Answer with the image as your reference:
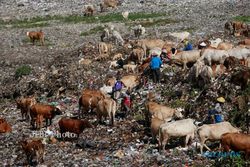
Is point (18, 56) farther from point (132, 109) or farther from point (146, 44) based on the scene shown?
point (132, 109)

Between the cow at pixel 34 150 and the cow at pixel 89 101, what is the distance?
4.51 m

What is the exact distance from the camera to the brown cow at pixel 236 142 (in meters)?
15.0

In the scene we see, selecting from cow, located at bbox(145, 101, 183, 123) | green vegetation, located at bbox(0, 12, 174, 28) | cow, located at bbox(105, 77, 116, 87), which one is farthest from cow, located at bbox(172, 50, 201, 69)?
green vegetation, located at bbox(0, 12, 174, 28)

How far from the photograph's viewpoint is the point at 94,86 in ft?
81.7

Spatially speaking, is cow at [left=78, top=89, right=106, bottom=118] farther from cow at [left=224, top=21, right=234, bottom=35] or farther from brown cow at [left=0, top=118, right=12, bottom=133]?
cow at [left=224, top=21, right=234, bottom=35]

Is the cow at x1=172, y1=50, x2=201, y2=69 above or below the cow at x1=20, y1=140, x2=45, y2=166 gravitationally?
above

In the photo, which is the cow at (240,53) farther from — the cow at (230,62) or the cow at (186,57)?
the cow at (186,57)

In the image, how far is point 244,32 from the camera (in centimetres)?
3209

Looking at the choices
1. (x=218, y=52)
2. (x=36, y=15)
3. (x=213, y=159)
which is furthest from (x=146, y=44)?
(x=36, y=15)

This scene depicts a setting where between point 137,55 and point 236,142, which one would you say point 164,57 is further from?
point 236,142

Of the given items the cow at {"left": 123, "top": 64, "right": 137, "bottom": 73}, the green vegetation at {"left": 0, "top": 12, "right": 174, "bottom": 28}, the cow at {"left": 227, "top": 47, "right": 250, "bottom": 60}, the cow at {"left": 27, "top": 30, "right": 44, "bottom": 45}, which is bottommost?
the green vegetation at {"left": 0, "top": 12, "right": 174, "bottom": 28}

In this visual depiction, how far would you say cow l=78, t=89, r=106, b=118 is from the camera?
827 inches

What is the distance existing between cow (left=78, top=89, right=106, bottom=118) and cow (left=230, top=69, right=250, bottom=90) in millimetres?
4945

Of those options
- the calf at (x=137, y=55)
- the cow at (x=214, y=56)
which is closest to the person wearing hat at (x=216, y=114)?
the cow at (x=214, y=56)
